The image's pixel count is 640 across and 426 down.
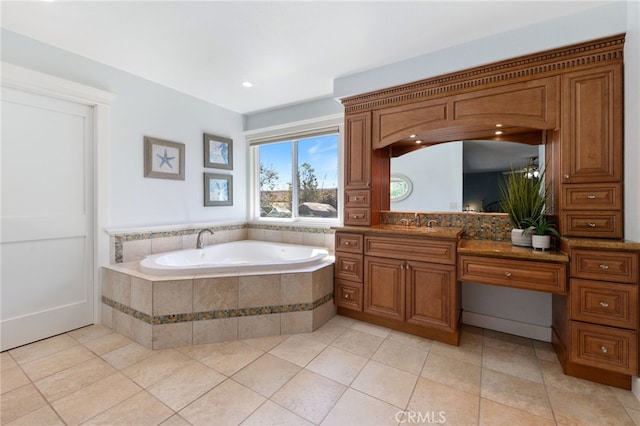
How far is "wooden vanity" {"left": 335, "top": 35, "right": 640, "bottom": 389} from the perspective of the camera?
1682 mm

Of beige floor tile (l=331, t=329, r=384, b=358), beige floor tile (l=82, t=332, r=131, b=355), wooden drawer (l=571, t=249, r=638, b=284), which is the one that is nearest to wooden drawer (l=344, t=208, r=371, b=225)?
beige floor tile (l=331, t=329, r=384, b=358)

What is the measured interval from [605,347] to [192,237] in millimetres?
3711

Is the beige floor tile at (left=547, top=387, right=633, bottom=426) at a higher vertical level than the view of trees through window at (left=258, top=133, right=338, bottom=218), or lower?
lower

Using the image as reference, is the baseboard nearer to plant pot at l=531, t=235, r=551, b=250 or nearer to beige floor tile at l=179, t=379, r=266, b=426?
plant pot at l=531, t=235, r=551, b=250

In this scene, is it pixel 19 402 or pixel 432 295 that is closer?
pixel 19 402

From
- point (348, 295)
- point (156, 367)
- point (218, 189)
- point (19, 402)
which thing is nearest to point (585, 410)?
point (348, 295)

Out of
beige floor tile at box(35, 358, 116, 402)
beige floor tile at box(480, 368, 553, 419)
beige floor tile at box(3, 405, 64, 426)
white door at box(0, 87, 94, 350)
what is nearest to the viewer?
beige floor tile at box(3, 405, 64, 426)

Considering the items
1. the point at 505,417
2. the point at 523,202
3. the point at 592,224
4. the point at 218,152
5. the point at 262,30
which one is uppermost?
the point at 262,30

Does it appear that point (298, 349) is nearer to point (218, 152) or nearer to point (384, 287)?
point (384, 287)

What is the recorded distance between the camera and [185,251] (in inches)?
119

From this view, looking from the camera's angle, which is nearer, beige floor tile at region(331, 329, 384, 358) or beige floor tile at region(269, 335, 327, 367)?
beige floor tile at region(269, 335, 327, 367)

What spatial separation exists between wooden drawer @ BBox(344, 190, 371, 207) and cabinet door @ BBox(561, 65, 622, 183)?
1.46 metres

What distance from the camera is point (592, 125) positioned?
5.95 feet

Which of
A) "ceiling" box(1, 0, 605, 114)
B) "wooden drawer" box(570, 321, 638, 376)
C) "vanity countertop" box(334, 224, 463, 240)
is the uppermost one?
"ceiling" box(1, 0, 605, 114)
